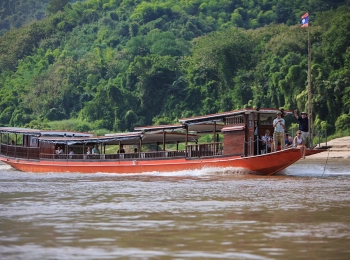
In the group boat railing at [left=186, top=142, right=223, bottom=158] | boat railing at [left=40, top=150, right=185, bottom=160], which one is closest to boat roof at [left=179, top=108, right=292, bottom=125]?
boat railing at [left=186, top=142, right=223, bottom=158]

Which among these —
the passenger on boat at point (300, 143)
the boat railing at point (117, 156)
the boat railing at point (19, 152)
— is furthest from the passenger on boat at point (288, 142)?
the boat railing at point (19, 152)

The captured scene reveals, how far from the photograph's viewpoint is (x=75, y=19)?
11731cm

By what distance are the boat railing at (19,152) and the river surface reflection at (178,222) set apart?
14.8 meters

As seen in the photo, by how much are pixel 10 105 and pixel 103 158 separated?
2251 inches

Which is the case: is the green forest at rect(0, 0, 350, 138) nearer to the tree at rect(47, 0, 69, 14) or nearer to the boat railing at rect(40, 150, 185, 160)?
the tree at rect(47, 0, 69, 14)

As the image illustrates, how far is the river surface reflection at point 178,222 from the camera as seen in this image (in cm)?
1006

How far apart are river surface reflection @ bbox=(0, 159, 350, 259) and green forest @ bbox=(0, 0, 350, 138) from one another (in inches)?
1436

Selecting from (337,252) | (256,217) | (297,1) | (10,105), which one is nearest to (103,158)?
(256,217)

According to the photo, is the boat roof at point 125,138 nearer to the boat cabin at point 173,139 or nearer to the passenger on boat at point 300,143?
the boat cabin at point 173,139

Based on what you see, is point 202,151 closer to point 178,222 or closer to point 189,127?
point 189,127

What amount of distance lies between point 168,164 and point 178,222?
637 inches

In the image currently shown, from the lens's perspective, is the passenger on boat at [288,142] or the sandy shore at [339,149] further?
the sandy shore at [339,149]

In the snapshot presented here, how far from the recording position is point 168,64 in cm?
7800

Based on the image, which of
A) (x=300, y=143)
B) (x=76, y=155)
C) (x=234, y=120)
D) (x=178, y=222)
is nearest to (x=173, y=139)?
(x=76, y=155)
